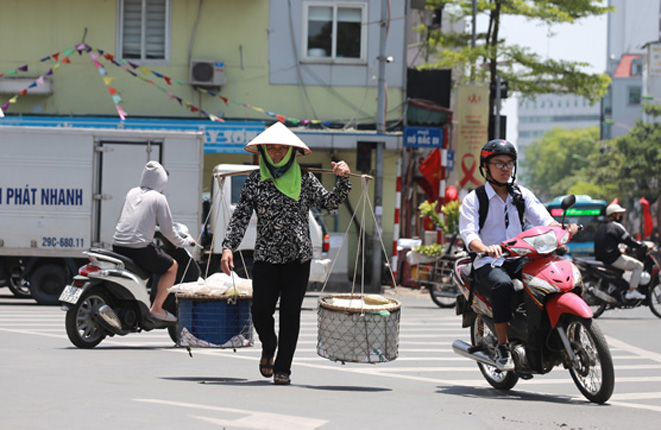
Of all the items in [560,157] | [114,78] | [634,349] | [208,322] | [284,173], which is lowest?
[634,349]

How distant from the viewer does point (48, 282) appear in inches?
712

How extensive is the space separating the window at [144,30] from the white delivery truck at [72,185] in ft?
27.8

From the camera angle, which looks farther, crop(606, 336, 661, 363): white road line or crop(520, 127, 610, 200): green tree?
crop(520, 127, 610, 200): green tree

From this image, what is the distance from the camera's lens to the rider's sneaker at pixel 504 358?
324 inches

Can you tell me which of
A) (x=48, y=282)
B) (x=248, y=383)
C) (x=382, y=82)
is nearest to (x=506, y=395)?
(x=248, y=383)

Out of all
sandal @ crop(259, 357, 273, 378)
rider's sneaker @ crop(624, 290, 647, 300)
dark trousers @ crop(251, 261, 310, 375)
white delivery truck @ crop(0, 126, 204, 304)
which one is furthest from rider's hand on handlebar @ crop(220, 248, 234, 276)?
rider's sneaker @ crop(624, 290, 647, 300)

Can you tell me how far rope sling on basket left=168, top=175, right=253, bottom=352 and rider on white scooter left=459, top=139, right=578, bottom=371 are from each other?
1.90m

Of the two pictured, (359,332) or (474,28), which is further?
(474,28)

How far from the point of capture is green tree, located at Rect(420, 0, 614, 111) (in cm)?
2978

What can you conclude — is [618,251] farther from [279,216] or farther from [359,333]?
[279,216]

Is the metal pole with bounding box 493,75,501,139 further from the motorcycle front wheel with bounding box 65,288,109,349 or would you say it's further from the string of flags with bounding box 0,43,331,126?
the motorcycle front wheel with bounding box 65,288,109,349

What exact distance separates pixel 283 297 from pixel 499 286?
1568 millimetres

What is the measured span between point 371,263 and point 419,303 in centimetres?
470

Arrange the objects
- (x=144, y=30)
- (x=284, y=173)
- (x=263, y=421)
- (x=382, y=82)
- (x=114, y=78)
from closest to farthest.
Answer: (x=263, y=421)
(x=284, y=173)
(x=382, y=82)
(x=114, y=78)
(x=144, y=30)
